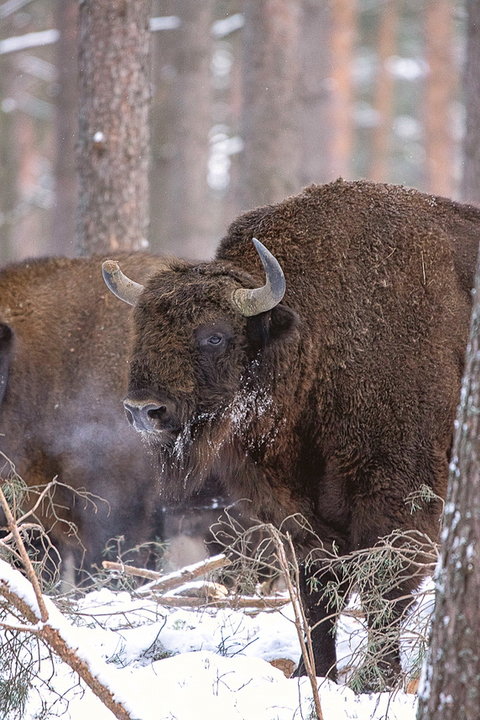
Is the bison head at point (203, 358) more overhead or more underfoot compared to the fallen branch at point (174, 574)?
more overhead

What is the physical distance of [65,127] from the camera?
50.9 feet

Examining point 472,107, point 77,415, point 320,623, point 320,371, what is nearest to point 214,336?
point 320,371

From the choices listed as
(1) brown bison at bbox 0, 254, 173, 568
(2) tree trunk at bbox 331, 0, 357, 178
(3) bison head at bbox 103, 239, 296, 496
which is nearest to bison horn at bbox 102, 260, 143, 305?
(3) bison head at bbox 103, 239, 296, 496

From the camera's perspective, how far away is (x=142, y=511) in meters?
6.83

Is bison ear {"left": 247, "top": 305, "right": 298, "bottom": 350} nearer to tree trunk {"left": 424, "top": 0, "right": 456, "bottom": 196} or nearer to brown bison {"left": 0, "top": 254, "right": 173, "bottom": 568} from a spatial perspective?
brown bison {"left": 0, "top": 254, "right": 173, "bottom": 568}

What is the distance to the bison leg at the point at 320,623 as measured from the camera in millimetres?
4797

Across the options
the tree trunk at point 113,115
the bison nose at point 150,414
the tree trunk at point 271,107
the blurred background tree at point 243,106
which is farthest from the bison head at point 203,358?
the tree trunk at point 271,107

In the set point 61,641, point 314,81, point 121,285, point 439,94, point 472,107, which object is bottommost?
point 61,641

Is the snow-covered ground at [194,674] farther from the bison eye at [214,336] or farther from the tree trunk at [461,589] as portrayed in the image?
the bison eye at [214,336]

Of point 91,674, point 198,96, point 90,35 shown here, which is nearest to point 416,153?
point 198,96

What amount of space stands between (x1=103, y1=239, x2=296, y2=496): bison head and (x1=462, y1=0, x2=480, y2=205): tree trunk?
5.26 metres

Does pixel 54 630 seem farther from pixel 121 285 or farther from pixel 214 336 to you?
pixel 121 285

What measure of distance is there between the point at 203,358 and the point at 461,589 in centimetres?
212

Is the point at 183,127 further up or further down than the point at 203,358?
further up
